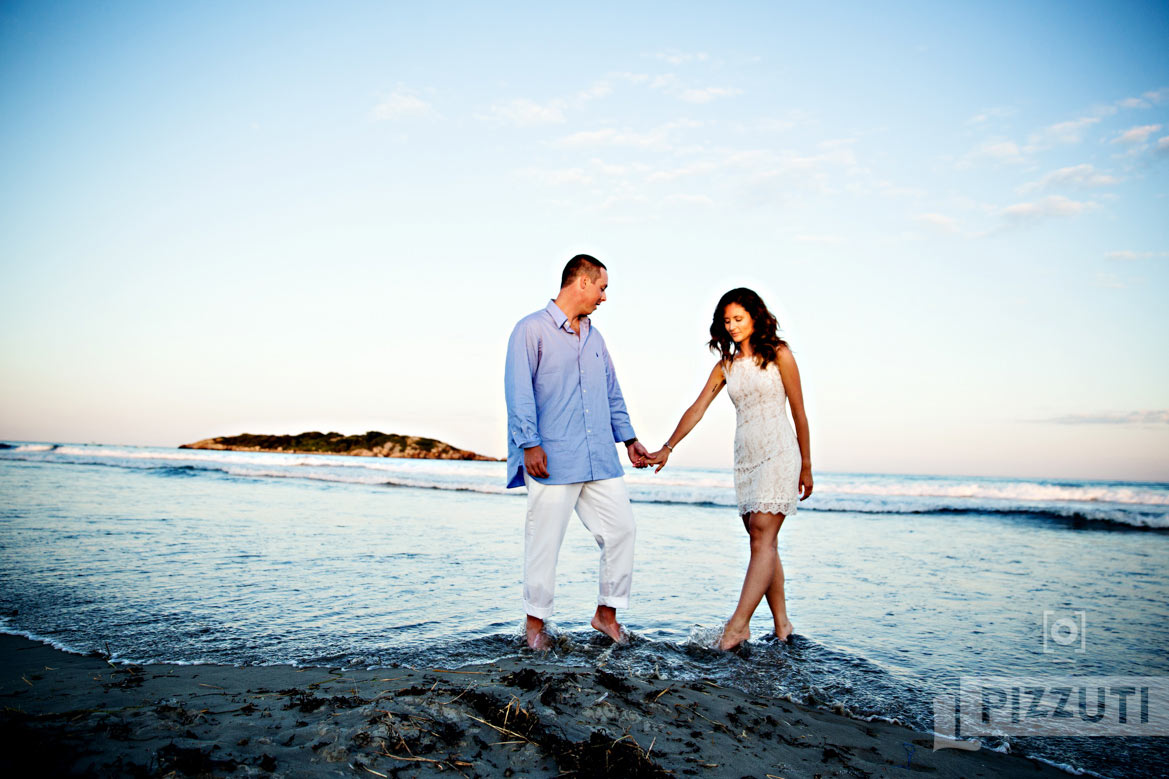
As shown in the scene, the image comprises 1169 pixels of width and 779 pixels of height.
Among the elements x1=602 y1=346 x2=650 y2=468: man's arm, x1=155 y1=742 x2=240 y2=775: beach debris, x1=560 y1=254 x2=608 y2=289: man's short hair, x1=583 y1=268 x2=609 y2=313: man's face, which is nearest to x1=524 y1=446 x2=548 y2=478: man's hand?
x1=602 y1=346 x2=650 y2=468: man's arm

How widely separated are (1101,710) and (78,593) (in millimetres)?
6437

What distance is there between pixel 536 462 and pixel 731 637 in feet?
5.40

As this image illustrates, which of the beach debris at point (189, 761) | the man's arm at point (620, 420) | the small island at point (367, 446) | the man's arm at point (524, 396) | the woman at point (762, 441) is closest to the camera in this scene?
the beach debris at point (189, 761)

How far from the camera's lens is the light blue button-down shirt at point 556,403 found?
160 inches

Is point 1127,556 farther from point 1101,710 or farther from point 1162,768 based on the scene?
point 1162,768

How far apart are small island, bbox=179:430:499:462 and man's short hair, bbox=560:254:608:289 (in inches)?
1587

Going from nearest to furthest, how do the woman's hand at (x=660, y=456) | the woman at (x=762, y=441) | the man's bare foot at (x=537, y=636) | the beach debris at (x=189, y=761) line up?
the beach debris at (x=189, y=761)
the man's bare foot at (x=537, y=636)
the woman at (x=762, y=441)
the woman's hand at (x=660, y=456)

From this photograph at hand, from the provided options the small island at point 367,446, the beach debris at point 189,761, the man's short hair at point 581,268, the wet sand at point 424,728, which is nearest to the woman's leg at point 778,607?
the wet sand at point 424,728

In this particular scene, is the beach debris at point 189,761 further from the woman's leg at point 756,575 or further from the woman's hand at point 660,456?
the woman's hand at point 660,456

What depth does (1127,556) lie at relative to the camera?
845 centimetres

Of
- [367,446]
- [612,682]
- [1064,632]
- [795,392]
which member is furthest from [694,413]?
[367,446]

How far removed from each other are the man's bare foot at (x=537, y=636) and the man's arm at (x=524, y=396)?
0.91 m

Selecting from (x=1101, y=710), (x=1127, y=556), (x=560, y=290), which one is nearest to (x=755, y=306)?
(x=560, y=290)

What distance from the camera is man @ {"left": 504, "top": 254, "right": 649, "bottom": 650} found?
13.3 feet
